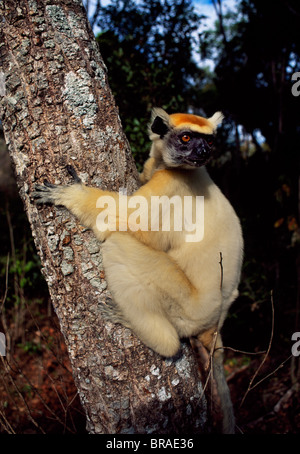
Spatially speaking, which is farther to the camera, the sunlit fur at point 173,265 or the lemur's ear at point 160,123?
the lemur's ear at point 160,123

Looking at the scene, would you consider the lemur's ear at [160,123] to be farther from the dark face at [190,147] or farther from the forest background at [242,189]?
the forest background at [242,189]

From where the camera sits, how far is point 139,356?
7.57 ft

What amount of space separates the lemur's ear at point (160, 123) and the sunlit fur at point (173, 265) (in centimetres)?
2

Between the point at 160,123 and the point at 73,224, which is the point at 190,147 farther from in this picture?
the point at 73,224

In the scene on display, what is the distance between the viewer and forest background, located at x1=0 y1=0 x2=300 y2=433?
532cm

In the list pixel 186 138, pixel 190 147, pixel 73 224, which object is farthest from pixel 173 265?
pixel 186 138

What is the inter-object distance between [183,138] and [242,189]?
3.46 m

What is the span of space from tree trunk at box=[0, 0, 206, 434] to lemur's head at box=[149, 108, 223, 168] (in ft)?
2.82

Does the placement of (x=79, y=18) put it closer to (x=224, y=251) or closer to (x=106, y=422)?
(x=224, y=251)

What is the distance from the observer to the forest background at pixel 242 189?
5320 millimetres

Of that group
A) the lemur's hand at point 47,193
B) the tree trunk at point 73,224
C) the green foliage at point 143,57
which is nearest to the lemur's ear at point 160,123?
the tree trunk at point 73,224

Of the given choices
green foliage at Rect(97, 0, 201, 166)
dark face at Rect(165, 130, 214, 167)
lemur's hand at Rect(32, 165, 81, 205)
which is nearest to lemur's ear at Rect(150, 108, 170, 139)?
dark face at Rect(165, 130, 214, 167)

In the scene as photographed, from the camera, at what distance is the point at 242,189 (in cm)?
627

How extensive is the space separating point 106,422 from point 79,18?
2.85 meters
